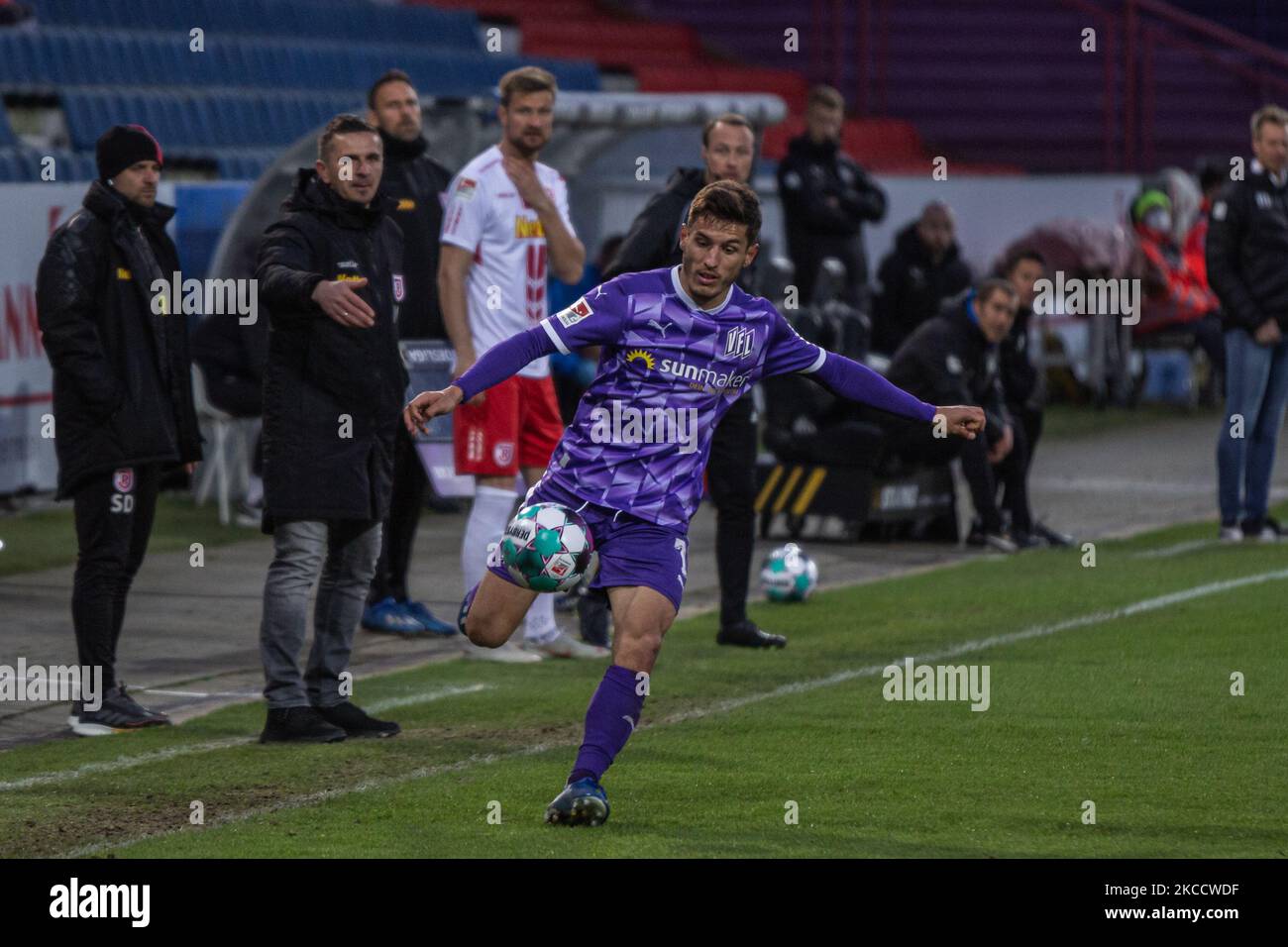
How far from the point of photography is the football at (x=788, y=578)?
1106cm

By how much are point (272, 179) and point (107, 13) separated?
5.79 m

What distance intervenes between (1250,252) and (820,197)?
3.47 meters

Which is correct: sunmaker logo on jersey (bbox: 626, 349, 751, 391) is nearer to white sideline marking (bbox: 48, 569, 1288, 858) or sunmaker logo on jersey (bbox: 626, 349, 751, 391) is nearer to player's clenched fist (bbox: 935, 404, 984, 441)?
player's clenched fist (bbox: 935, 404, 984, 441)

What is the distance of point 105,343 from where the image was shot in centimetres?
824

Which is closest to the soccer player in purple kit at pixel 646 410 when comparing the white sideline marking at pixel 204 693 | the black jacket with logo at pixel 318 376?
the black jacket with logo at pixel 318 376

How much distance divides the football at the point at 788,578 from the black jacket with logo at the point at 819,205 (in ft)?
14.4

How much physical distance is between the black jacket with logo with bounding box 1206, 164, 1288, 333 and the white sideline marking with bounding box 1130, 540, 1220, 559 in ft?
4.00

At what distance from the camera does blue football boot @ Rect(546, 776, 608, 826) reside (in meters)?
6.30

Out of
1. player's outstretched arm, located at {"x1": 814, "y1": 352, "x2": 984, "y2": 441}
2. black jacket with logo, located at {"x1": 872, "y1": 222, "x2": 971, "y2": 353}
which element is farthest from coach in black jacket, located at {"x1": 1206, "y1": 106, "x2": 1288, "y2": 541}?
player's outstretched arm, located at {"x1": 814, "y1": 352, "x2": 984, "y2": 441}

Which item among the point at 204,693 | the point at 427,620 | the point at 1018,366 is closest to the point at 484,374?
the point at 204,693

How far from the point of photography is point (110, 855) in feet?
20.1

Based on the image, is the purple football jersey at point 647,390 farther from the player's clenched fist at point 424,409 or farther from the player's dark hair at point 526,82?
the player's dark hair at point 526,82

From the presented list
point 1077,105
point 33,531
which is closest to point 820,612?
point 33,531
